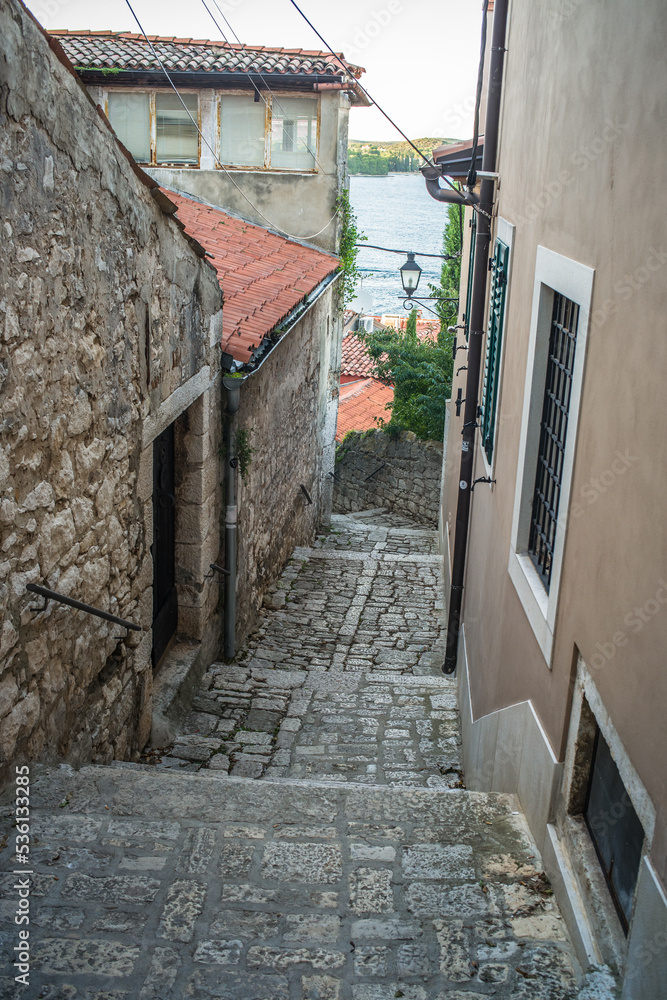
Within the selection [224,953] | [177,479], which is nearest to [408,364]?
[177,479]

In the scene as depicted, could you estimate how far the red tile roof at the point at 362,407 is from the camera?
62.5ft

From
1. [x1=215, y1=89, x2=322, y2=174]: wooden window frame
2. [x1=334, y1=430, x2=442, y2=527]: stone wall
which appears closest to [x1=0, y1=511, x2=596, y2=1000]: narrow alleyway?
[x1=215, y1=89, x2=322, y2=174]: wooden window frame

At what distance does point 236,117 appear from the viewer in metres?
11.1

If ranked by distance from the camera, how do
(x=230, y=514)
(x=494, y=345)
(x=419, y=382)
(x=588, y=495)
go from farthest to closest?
1. (x=419, y=382)
2. (x=230, y=514)
3. (x=494, y=345)
4. (x=588, y=495)

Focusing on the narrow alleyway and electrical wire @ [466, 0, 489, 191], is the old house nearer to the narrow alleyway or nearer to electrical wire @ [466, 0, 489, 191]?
the narrow alleyway

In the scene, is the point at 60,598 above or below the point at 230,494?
above

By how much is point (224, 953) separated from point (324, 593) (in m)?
6.80

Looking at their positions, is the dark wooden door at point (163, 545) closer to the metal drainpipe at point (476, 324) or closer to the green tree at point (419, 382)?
the metal drainpipe at point (476, 324)

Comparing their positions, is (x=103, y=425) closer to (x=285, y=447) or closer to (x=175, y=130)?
(x=285, y=447)

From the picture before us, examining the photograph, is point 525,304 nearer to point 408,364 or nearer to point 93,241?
point 93,241

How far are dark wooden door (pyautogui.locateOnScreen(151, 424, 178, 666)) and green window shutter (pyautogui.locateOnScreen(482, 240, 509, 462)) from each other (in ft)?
7.15

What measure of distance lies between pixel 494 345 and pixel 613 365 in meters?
3.38

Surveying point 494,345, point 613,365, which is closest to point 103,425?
point 613,365

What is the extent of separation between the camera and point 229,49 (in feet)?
35.5
